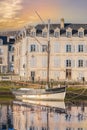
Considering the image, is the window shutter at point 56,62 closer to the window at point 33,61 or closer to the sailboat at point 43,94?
the window at point 33,61

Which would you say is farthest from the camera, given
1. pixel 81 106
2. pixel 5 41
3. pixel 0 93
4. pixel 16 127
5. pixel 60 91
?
pixel 5 41

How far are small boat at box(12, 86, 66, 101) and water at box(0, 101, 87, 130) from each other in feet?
22.4

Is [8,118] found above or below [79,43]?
below

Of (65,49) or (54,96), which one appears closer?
(54,96)

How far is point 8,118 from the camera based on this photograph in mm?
54188

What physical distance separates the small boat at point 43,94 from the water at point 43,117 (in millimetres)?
6822

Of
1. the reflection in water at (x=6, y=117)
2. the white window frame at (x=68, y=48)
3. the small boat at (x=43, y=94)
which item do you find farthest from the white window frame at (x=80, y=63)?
the reflection in water at (x=6, y=117)

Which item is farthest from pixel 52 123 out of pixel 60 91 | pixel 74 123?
pixel 60 91

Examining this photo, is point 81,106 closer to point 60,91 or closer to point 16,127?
point 60,91

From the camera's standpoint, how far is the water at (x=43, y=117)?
157ft

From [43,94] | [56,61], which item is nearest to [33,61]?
[56,61]

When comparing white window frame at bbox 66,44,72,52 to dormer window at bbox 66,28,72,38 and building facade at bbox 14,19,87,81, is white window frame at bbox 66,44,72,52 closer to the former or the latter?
building facade at bbox 14,19,87,81

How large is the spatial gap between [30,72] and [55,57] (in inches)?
216

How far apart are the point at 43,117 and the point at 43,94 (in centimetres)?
2343
